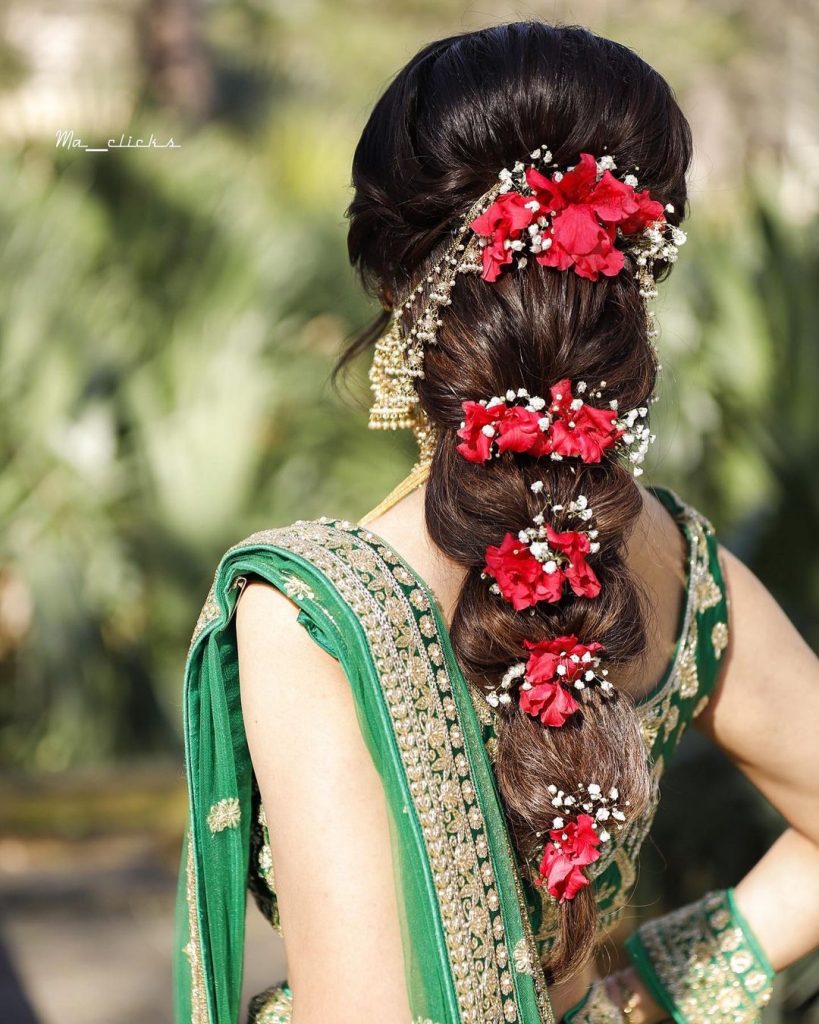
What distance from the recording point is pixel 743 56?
13312mm

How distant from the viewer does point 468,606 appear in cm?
100

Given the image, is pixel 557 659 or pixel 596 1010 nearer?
pixel 557 659

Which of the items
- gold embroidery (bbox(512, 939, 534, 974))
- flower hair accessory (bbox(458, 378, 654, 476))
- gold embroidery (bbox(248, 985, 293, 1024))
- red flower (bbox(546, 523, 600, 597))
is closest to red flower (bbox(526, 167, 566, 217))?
flower hair accessory (bbox(458, 378, 654, 476))

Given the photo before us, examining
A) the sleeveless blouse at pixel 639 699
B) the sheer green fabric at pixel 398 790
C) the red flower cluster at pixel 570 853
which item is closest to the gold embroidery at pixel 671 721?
the sleeveless blouse at pixel 639 699

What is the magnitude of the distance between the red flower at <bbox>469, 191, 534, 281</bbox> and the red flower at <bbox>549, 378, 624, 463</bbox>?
106 mm

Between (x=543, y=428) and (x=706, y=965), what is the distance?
74cm

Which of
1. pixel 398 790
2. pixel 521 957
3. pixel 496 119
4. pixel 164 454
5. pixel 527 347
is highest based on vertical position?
pixel 164 454

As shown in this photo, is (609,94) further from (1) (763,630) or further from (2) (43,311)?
(2) (43,311)

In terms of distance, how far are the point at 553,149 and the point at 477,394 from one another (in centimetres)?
21

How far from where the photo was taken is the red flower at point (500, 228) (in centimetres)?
96

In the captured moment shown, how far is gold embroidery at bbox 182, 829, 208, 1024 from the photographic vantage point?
3.60 feet

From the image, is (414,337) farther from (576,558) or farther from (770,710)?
(770,710)

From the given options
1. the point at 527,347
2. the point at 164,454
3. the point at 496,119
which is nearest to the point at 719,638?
the point at 527,347

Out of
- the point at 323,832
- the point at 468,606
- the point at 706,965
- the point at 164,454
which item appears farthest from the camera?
the point at 164,454
